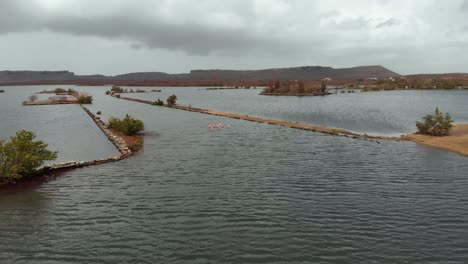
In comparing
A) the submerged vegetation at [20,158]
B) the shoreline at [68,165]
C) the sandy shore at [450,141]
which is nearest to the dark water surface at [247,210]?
the shoreline at [68,165]

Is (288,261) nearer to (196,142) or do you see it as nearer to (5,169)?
(5,169)

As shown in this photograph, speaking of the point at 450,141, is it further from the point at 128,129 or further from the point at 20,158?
the point at 20,158

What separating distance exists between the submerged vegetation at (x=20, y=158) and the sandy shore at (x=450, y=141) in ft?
163

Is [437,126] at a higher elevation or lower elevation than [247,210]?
higher

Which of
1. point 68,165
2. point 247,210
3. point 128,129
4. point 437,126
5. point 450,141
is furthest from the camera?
point 437,126

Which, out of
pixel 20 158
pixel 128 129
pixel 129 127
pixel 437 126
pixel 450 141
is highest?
pixel 437 126

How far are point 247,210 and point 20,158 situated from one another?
22.1 m

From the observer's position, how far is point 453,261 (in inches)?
709

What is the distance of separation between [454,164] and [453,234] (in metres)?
20.5

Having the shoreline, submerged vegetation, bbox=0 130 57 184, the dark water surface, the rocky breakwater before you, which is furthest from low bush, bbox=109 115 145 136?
submerged vegetation, bbox=0 130 57 184

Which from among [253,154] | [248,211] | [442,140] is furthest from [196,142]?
[442,140]

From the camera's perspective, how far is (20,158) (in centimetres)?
3120

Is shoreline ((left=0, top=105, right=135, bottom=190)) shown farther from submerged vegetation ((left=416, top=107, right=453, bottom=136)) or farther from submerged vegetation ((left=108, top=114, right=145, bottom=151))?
submerged vegetation ((left=416, top=107, right=453, bottom=136))

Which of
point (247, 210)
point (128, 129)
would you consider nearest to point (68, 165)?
point (128, 129)
